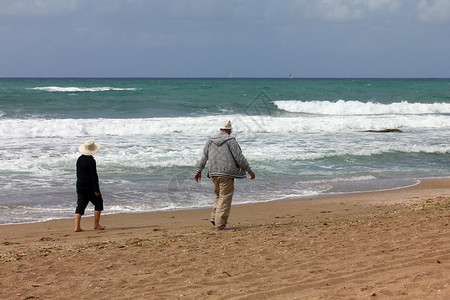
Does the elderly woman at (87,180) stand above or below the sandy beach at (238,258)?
above

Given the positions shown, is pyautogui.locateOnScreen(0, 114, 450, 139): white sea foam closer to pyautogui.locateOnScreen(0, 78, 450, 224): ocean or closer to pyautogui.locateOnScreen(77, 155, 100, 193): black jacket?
pyautogui.locateOnScreen(0, 78, 450, 224): ocean

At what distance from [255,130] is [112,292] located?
18071 millimetres

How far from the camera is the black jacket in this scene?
7.79 metres

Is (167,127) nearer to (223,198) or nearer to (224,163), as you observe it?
(223,198)

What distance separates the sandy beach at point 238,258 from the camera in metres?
4.40

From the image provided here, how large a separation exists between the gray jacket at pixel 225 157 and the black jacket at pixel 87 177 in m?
1.71

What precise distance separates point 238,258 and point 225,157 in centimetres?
194

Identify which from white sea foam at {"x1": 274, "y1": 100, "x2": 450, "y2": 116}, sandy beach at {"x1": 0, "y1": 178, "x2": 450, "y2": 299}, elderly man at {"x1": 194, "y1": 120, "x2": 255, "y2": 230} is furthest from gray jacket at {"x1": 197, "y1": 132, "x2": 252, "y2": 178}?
A: white sea foam at {"x1": 274, "y1": 100, "x2": 450, "y2": 116}

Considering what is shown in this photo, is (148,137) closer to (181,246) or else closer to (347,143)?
(347,143)

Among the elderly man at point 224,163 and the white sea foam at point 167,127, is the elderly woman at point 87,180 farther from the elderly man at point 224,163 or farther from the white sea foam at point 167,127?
the white sea foam at point 167,127

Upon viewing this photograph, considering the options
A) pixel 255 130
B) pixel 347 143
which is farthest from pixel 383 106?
pixel 347 143

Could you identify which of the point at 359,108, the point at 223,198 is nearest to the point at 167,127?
the point at 223,198

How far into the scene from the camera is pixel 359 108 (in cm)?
3712

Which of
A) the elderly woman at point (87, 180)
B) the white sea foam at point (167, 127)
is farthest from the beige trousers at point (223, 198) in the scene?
the white sea foam at point (167, 127)
